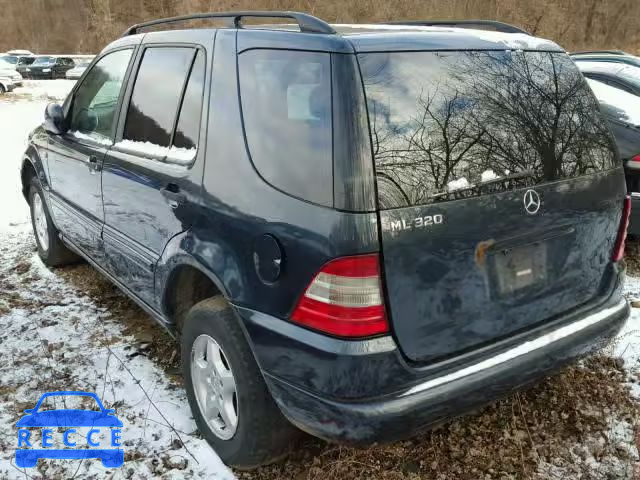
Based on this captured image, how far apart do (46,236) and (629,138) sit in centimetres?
495

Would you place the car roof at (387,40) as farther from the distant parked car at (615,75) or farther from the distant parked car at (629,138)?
the distant parked car at (615,75)

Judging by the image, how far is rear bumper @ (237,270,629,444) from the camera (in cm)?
193

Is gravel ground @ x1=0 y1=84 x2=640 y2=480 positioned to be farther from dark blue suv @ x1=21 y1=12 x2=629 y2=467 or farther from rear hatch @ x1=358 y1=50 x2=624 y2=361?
rear hatch @ x1=358 y1=50 x2=624 y2=361

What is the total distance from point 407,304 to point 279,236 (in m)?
0.52

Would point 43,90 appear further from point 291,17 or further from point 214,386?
point 291,17

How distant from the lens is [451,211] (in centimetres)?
199

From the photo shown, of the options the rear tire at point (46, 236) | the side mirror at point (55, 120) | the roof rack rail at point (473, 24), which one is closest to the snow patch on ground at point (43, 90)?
the rear tire at point (46, 236)

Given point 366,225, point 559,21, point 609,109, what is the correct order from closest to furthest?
point 366,225
point 609,109
point 559,21

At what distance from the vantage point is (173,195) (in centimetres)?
260

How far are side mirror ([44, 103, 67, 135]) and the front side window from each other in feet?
0.24

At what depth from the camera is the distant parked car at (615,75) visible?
5945 mm

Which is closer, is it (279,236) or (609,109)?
(279,236)

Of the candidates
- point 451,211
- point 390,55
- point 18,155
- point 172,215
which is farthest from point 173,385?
point 18,155

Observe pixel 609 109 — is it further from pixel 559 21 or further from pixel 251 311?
pixel 559 21
